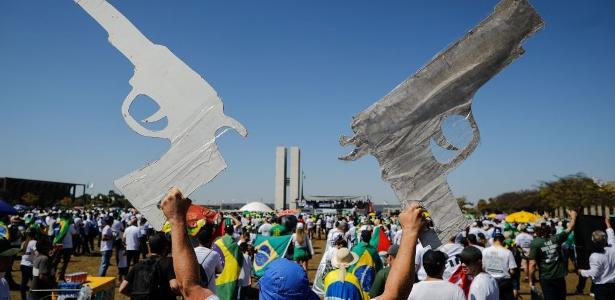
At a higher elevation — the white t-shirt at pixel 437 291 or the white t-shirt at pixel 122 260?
the white t-shirt at pixel 437 291

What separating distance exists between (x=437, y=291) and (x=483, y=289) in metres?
1.54

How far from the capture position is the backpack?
429cm

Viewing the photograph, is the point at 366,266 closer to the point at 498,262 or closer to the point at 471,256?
the point at 471,256

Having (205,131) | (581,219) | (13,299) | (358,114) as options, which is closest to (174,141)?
(205,131)

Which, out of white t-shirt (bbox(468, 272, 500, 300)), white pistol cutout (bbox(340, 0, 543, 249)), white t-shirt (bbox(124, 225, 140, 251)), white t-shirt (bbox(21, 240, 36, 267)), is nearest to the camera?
white pistol cutout (bbox(340, 0, 543, 249))

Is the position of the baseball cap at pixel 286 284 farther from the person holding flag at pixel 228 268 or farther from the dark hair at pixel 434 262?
the person holding flag at pixel 228 268

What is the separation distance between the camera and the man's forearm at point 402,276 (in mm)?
1915

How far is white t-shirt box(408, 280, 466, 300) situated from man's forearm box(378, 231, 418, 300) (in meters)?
1.48

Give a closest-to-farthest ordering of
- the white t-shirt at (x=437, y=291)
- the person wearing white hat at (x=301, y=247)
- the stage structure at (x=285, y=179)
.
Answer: the white t-shirt at (x=437, y=291)
the person wearing white hat at (x=301, y=247)
the stage structure at (x=285, y=179)

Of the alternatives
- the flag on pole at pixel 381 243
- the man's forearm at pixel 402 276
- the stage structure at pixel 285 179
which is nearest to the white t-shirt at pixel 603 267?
the flag on pole at pixel 381 243

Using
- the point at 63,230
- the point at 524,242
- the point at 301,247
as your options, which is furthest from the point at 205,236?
the point at 524,242

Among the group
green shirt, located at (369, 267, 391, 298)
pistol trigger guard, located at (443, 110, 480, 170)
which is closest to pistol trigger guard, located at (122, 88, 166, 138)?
pistol trigger guard, located at (443, 110, 480, 170)

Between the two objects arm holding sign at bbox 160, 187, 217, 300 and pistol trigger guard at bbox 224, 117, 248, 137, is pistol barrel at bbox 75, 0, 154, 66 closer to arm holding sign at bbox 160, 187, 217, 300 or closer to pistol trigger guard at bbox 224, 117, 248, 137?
pistol trigger guard at bbox 224, 117, 248, 137

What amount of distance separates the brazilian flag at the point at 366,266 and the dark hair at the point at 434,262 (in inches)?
92.6
